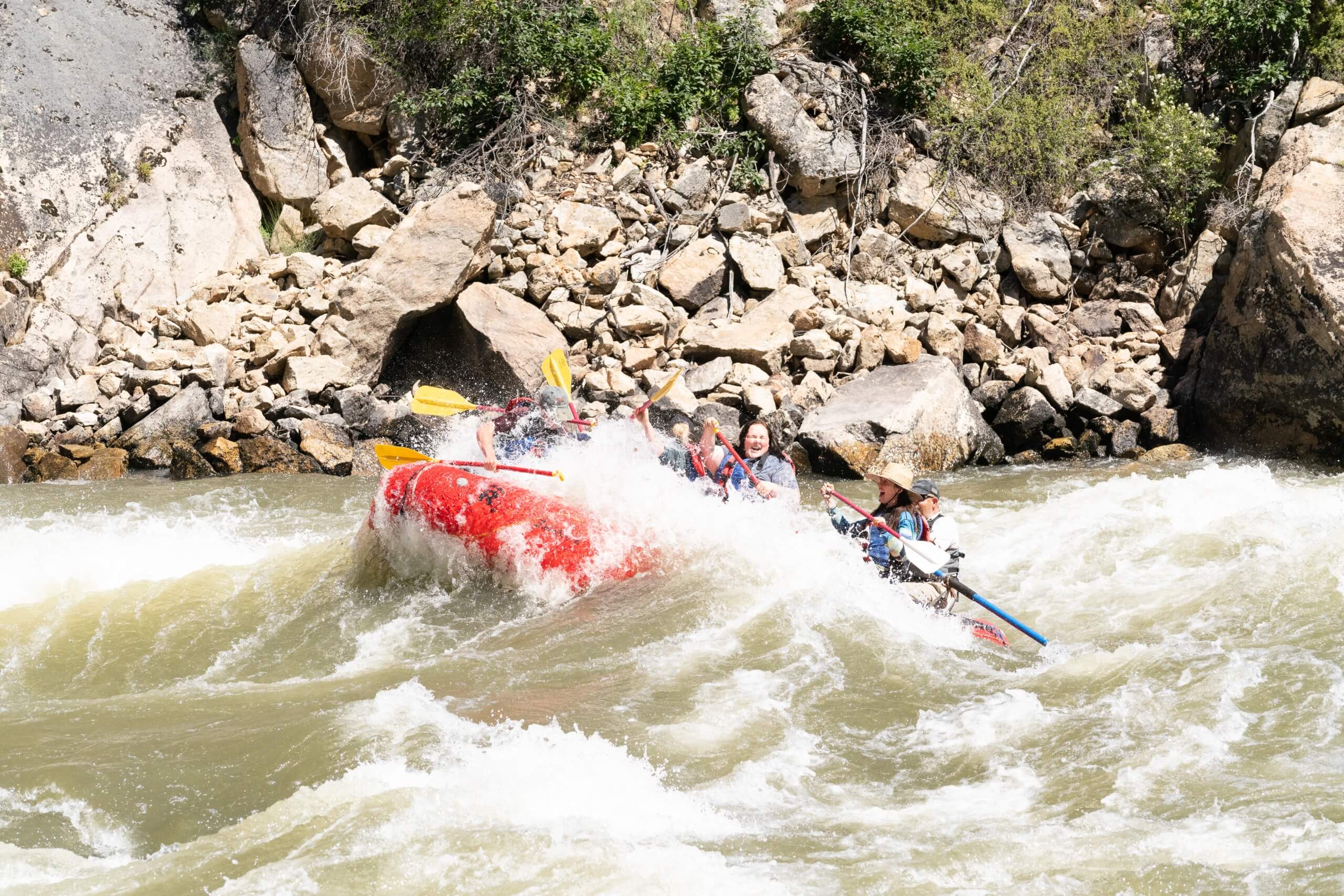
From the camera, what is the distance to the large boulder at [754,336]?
978 centimetres

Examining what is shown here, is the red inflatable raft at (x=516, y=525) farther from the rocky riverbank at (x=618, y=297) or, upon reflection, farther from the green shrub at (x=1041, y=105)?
the green shrub at (x=1041, y=105)

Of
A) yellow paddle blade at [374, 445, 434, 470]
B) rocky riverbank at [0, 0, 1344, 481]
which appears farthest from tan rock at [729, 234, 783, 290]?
yellow paddle blade at [374, 445, 434, 470]

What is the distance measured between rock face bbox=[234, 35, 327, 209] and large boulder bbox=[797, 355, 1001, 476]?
6586 mm

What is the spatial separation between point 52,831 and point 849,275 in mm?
9368

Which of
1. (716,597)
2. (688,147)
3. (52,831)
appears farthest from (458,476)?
(688,147)

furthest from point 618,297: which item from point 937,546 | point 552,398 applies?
point 937,546

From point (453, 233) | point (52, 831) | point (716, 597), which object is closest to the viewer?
point (52, 831)

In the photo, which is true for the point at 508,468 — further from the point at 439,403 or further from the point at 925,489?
the point at 925,489

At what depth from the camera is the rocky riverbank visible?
29.7 feet

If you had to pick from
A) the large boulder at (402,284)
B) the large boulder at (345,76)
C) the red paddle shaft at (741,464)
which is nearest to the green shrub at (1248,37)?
the large boulder at (402,284)

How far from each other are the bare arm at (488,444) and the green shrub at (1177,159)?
7.51 metres

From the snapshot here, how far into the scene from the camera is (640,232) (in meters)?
11.2

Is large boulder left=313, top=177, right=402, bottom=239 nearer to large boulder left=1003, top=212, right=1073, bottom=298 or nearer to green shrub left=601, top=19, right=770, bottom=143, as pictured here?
green shrub left=601, top=19, right=770, bottom=143

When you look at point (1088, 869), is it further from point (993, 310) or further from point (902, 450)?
point (993, 310)
